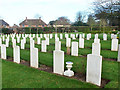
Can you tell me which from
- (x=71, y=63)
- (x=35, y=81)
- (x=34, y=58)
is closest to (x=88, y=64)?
(x=71, y=63)

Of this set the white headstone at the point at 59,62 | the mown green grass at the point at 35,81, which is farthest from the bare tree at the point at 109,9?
the mown green grass at the point at 35,81

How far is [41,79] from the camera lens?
4.65 meters

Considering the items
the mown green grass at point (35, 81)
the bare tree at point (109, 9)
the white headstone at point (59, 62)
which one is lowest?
the mown green grass at point (35, 81)

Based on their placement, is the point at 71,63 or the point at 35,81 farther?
the point at 71,63

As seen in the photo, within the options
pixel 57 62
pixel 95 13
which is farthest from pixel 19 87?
pixel 95 13

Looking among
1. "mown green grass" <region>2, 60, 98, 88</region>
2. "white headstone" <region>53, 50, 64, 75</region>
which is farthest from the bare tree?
"mown green grass" <region>2, 60, 98, 88</region>

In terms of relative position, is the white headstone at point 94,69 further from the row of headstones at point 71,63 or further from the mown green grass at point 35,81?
the mown green grass at point 35,81

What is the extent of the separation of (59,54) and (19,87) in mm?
1828

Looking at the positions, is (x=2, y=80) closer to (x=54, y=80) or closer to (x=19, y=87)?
(x=19, y=87)

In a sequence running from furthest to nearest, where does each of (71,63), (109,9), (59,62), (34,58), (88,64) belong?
(109,9) → (34,58) → (59,62) → (71,63) → (88,64)

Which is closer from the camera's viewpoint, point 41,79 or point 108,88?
point 108,88

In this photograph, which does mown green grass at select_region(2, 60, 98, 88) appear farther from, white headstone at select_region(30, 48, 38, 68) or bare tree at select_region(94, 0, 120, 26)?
bare tree at select_region(94, 0, 120, 26)

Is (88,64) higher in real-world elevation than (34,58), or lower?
higher

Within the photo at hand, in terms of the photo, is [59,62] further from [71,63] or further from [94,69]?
[94,69]
